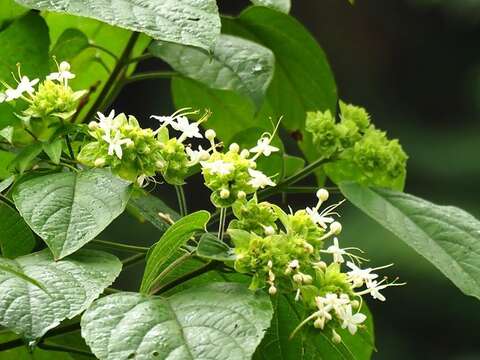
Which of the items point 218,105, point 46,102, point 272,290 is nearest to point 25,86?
point 46,102

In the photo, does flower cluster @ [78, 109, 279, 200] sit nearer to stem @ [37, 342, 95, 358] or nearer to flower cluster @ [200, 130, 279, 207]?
flower cluster @ [200, 130, 279, 207]

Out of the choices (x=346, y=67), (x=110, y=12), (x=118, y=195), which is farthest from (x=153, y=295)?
(x=346, y=67)

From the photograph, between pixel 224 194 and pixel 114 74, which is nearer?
pixel 224 194

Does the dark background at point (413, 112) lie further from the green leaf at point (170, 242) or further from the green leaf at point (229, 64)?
the green leaf at point (170, 242)

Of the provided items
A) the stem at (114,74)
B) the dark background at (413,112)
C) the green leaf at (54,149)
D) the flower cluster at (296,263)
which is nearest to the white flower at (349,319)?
the flower cluster at (296,263)

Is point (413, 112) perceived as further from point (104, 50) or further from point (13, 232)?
point (13, 232)

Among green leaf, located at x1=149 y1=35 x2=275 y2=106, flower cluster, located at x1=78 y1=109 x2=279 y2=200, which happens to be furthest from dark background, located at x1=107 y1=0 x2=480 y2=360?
flower cluster, located at x1=78 y1=109 x2=279 y2=200

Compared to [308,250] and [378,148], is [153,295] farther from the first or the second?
[378,148]
